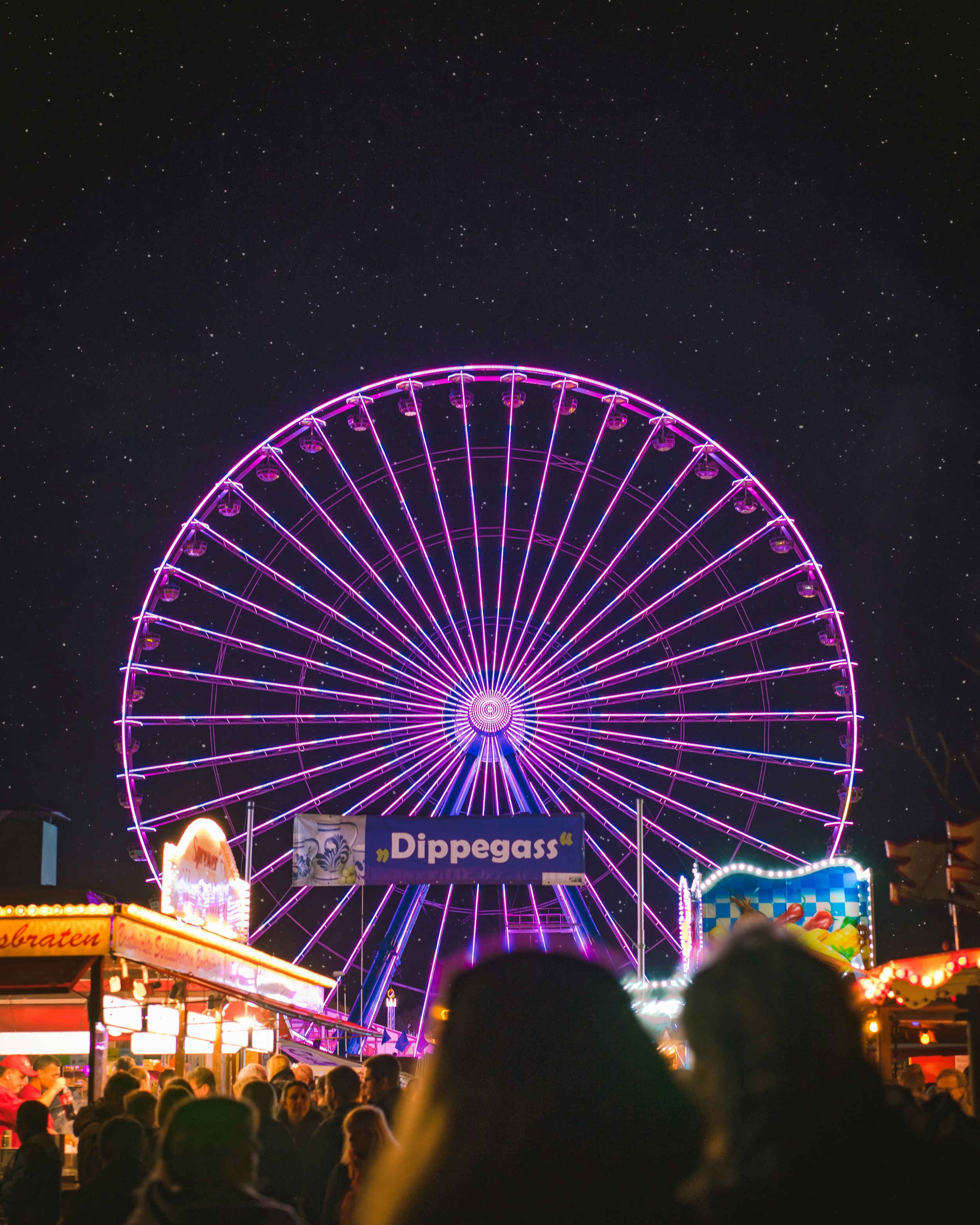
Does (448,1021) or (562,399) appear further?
(562,399)

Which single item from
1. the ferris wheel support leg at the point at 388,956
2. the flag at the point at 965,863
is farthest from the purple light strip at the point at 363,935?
the flag at the point at 965,863

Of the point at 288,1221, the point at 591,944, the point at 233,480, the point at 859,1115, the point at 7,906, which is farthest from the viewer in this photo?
the point at 233,480

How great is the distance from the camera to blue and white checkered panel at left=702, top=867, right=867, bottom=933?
21.8 meters

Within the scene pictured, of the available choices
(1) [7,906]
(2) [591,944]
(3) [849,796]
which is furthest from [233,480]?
(1) [7,906]

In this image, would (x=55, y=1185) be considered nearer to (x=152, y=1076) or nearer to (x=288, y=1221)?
(x=288, y=1221)

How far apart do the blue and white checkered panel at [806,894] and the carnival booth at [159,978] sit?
21.5ft

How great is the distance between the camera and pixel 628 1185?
155 centimetres

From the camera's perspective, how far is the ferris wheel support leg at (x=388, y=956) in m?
→ 25.1

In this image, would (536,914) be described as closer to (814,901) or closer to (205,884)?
(814,901)

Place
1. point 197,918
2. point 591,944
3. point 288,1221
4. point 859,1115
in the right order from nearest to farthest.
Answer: point 859,1115, point 288,1221, point 197,918, point 591,944

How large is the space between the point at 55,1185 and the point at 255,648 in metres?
18.5

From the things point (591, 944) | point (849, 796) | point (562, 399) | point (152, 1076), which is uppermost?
point (562, 399)

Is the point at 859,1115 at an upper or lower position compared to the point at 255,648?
lower

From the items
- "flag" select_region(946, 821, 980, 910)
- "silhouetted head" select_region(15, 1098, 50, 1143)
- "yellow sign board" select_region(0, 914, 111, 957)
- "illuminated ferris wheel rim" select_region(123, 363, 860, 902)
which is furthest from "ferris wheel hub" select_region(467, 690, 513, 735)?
"silhouetted head" select_region(15, 1098, 50, 1143)
